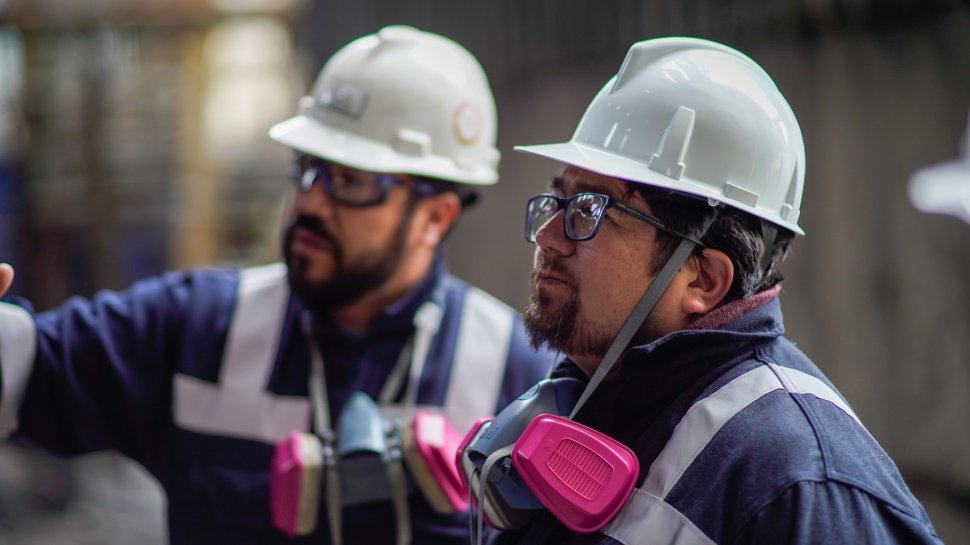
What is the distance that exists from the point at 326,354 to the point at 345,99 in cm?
82

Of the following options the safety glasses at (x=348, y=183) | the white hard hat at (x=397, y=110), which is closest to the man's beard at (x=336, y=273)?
the safety glasses at (x=348, y=183)

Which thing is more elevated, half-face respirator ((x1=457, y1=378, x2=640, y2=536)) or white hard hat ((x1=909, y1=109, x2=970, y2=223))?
white hard hat ((x1=909, y1=109, x2=970, y2=223))

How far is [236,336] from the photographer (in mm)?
2920

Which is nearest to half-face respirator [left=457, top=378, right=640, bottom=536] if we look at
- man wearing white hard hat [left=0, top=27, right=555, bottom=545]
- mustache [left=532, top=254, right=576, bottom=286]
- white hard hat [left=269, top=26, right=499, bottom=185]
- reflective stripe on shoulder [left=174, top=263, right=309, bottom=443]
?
mustache [left=532, top=254, right=576, bottom=286]

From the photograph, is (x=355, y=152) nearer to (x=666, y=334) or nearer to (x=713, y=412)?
(x=666, y=334)

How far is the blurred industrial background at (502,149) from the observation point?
12.3 feet

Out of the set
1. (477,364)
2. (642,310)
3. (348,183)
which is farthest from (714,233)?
(348,183)

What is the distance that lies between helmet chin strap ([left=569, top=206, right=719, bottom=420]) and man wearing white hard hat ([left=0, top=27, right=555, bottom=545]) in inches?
31.2

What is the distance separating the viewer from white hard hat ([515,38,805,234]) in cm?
188

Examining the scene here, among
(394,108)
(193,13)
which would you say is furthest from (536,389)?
(193,13)

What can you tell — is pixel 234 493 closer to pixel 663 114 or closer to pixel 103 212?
pixel 663 114

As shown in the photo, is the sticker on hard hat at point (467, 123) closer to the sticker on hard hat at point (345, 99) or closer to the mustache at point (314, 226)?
the sticker on hard hat at point (345, 99)

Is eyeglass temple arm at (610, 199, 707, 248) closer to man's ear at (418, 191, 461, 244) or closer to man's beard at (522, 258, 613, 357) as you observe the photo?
man's beard at (522, 258, 613, 357)

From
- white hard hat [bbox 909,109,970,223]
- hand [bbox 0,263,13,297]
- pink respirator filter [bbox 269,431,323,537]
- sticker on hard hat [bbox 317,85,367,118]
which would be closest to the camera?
hand [bbox 0,263,13,297]
